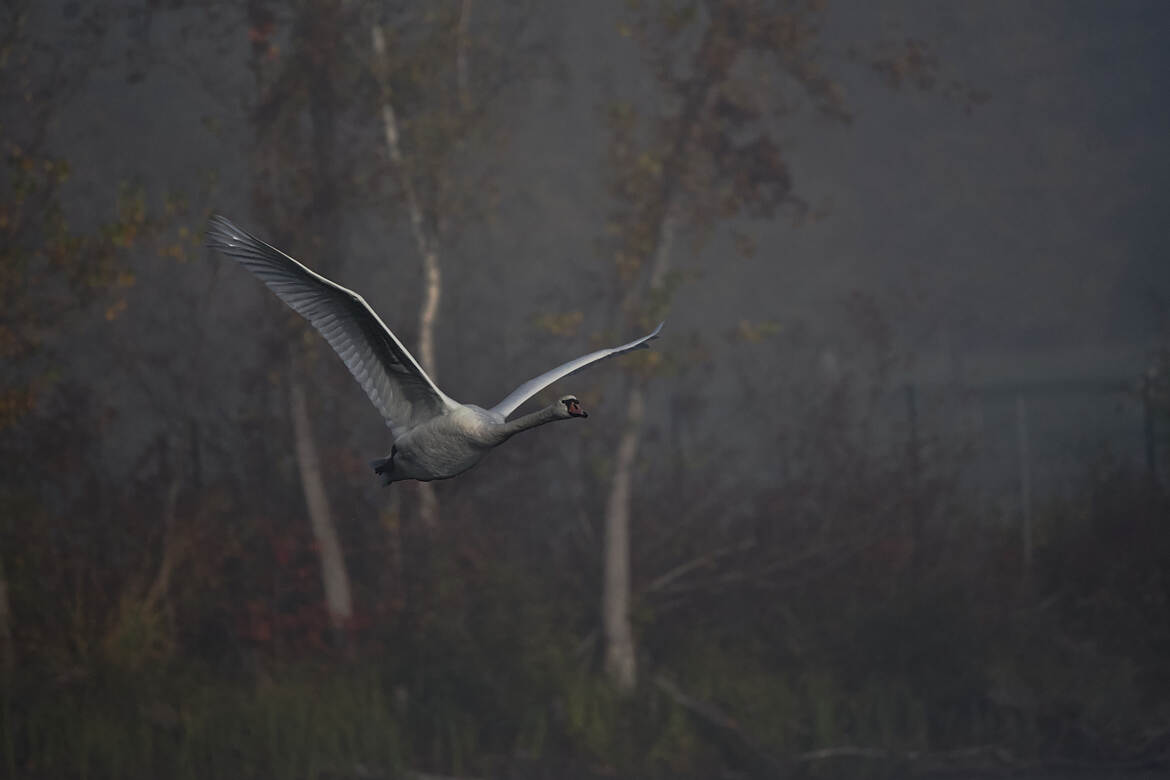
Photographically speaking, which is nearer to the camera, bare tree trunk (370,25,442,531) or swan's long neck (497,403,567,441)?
swan's long neck (497,403,567,441)

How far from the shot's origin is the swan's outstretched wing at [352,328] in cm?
396

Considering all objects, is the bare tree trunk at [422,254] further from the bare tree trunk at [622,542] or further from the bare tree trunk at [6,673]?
the bare tree trunk at [6,673]

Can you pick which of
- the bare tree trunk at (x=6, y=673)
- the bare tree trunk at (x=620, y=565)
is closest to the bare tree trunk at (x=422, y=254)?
the bare tree trunk at (x=620, y=565)

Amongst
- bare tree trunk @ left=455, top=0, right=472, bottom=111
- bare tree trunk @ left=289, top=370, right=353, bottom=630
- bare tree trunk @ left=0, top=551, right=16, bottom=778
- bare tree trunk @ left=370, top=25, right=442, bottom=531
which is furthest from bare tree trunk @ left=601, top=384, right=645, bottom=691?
bare tree trunk @ left=0, top=551, right=16, bottom=778

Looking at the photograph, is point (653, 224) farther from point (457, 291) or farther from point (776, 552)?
point (457, 291)

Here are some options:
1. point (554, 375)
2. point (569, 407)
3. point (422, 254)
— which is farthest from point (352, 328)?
point (422, 254)

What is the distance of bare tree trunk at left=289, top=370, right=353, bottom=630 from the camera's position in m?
9.86

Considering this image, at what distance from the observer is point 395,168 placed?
9.77 m

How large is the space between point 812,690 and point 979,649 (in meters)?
1.45

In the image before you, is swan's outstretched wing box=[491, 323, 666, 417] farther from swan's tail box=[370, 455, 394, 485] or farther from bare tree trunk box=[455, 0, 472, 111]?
bare tree trunk box=[455, 0, 472, 111]

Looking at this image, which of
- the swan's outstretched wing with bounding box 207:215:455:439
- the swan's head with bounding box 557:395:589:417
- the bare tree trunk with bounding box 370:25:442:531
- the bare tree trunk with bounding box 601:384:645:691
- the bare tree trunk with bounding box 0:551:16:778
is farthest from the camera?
the bare tree trunk with bounding box 601:384:645:691

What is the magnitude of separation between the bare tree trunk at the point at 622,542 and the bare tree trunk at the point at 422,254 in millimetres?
1562

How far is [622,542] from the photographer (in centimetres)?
1031

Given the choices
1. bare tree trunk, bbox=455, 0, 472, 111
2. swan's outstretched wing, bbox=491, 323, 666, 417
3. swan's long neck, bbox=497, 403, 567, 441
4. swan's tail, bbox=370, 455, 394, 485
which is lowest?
swan's tail, bbox=370, 455, 394, 485
